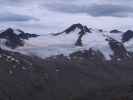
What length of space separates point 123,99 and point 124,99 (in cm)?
301

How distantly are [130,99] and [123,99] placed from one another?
3.50m

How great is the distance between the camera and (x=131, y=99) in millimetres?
184875

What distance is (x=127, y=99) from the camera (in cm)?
18925

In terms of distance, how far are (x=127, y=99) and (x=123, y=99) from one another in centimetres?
377

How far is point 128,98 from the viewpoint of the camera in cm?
19412

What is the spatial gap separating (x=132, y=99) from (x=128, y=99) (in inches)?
249

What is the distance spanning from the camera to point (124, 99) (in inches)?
7205

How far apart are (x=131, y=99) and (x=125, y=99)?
254 centimetres

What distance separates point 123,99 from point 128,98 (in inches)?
340

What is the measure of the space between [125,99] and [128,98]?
34.6 ft

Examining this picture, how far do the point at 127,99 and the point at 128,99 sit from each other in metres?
0.38

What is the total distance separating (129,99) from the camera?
618ft

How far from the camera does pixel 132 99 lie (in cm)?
18288

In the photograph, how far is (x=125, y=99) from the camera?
18388 centimetres
